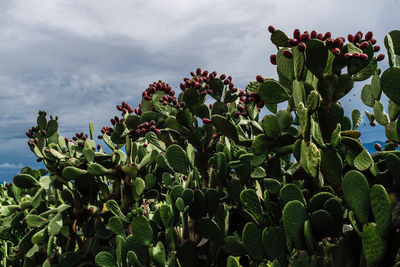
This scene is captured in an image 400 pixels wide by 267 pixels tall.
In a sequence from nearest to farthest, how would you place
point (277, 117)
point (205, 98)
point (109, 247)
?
1. point (277, 117)
2. point (205, 98)
3. point (109, 247)

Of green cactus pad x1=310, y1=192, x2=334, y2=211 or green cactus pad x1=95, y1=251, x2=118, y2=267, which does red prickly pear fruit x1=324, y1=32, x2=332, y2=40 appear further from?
green cactus pad x1=95, y1=251, x2=118, y2=267

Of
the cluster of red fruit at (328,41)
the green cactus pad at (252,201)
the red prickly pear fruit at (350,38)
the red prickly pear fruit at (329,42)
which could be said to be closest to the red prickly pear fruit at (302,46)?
the cluster of red fruit at (328,41)

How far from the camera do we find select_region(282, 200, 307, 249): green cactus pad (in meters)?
1.55

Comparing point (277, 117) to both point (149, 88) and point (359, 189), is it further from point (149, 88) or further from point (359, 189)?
point (149, 88)

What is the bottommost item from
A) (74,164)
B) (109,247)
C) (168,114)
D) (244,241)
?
(109,247)

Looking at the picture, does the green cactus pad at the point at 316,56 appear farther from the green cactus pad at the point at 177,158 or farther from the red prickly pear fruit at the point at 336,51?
the green cactus pad at the point at 177,158

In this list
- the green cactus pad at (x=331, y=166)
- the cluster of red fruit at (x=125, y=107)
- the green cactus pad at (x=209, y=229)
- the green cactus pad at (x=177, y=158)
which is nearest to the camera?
the green cactus pad at (x=331, y=166)

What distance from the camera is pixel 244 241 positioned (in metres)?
1.77

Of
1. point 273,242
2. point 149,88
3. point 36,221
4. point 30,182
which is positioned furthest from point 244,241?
point 30,182

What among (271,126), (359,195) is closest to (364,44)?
(271,126)

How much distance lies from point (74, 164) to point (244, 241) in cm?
168

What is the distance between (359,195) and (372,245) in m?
0.18

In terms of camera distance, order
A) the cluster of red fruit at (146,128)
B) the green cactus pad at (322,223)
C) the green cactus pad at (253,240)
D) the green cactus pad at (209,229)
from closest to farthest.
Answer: the green cactus pad at (322,223), the green cactus pad at (253,240), the green cactus pad at (209,229), the cluster of red fruit at (146,128)

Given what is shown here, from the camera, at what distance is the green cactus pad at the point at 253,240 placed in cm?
176
